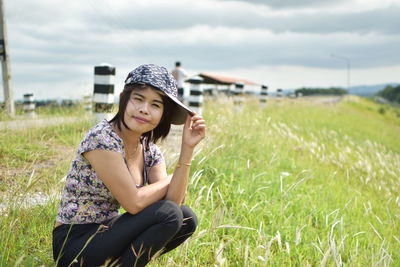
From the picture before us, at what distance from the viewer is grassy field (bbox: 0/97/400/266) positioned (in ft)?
8.63

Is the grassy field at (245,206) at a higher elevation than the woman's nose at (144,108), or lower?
lower

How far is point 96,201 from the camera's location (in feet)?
7.76

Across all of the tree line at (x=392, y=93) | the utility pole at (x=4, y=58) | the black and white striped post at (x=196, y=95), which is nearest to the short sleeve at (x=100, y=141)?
the black and white striped post at (x=196, y=95)

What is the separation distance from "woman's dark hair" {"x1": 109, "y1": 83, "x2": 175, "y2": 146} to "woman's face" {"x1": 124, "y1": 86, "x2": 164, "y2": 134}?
26 mm

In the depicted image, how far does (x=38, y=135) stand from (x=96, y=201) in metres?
3.38

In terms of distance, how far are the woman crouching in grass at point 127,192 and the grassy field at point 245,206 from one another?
212mm

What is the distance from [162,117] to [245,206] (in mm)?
1227

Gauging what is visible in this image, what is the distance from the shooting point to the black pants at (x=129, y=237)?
2.19 m

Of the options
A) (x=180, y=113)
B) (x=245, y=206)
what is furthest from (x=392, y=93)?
(x=180, y=113)

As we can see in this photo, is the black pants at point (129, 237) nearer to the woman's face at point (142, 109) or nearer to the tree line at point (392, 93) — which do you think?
the woman's face at point (142, 109)

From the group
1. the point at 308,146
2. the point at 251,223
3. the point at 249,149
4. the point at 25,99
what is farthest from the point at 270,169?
the point at 25,99

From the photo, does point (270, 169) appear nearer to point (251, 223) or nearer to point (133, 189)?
point (251, 223)

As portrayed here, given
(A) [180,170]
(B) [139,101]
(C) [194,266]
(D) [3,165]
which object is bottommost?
(C) [194,266]

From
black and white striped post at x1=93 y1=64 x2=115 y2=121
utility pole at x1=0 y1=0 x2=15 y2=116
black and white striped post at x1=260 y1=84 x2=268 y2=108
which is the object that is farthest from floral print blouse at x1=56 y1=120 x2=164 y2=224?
black and white striped post at x1=260 y1=84 x2=268 y2=108
